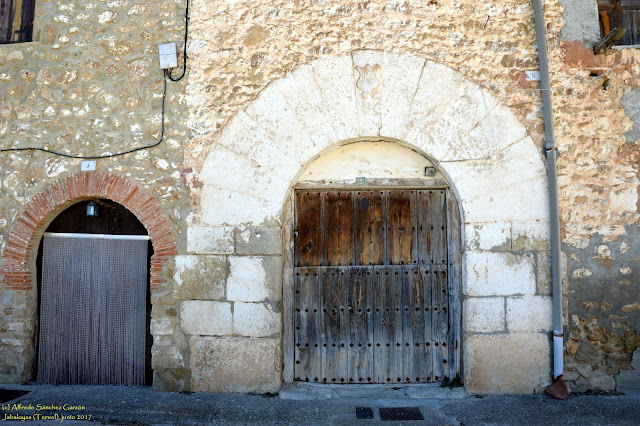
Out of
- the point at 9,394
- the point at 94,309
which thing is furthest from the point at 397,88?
the point at 9,394

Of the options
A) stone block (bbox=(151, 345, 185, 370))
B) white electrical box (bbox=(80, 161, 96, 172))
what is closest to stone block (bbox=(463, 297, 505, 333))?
stone block (bbox=(151, 345, 185, 370))

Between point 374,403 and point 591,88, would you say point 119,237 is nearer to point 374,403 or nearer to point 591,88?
point 374,403

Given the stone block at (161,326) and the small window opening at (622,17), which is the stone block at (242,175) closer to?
the stone block at (161,326)

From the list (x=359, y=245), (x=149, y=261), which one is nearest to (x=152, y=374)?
(x=149, y=261)

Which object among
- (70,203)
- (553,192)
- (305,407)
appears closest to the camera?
(305,407)

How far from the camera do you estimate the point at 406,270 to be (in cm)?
417

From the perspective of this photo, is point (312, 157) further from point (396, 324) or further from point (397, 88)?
point (396, 324)

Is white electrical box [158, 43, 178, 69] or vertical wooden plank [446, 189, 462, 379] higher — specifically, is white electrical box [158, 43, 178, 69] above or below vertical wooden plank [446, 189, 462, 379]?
above

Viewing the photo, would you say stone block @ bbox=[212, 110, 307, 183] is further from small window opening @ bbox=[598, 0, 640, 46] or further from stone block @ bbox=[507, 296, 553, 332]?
small window opening @ bbox=[598, 0, 640, 46]

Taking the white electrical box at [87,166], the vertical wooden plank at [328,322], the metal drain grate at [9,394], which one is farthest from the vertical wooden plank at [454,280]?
the metal drain grate at [9,394]

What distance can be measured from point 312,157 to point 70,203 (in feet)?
7.40

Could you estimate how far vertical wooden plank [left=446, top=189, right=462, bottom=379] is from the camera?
4.08 metres

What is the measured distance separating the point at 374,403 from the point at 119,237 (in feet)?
8.76

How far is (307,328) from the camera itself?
13.7 ft
